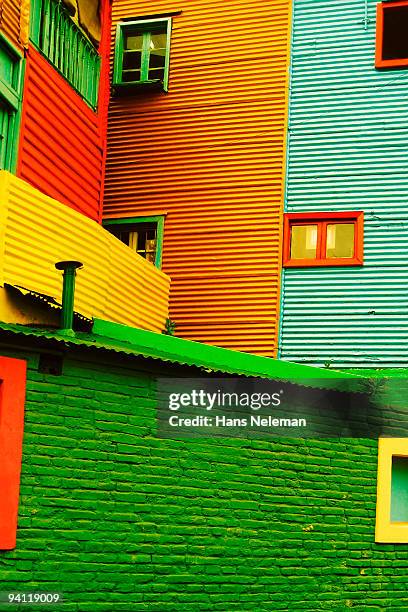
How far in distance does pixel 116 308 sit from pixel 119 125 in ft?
16.6

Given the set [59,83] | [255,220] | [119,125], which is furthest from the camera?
[119,125]

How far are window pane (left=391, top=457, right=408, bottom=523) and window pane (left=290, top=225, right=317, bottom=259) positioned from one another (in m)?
Answer: 4.53

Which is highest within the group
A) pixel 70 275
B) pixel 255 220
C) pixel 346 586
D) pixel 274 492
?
pixel 255 220

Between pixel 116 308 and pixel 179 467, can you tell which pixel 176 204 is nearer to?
pixel 116 308

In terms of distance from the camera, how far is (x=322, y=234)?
15805 millimetres

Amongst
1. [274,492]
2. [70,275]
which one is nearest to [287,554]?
[274,492]

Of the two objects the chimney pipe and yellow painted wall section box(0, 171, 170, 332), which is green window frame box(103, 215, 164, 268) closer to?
yellow painted wall section box(0, 171, 170, 332)

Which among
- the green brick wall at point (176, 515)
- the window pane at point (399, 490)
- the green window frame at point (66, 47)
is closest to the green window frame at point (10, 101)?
the green window frame at point (66, 47)

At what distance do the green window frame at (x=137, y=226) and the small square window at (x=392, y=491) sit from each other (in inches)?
235

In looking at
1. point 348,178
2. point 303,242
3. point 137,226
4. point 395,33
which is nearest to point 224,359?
point 303,242

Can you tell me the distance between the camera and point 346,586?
1121 cm

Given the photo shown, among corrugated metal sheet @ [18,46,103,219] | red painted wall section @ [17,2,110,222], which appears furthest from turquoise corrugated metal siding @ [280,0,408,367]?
corrugated metal sheet @ [18,46,103,219]

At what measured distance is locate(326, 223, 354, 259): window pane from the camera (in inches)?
615

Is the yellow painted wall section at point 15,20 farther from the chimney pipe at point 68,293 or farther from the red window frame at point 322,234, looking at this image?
the red window frame at point 322,234
